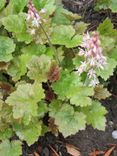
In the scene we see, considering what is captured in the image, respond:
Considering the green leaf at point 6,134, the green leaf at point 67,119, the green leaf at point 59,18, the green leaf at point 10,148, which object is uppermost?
the green leaf at point 59,18

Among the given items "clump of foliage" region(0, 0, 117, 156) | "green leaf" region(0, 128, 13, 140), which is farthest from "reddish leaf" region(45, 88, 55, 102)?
"green leaf" region(0, 128, 13, 140)

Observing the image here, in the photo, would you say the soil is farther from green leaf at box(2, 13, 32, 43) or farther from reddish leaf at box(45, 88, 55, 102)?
green leaf at box(2, 13, 32, 43)

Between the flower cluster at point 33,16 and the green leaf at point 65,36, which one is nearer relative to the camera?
the flower cluster at point 33,16

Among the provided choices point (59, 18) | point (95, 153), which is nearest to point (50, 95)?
point (95, 153)

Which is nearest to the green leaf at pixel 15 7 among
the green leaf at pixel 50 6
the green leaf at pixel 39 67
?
the green leaf at pixel 50 6

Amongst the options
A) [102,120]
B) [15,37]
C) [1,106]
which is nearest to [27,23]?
[15,37]

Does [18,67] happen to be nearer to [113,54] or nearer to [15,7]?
[15,7]

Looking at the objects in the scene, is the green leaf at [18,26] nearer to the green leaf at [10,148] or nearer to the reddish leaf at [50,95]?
the reddish leaf at [50,95]
